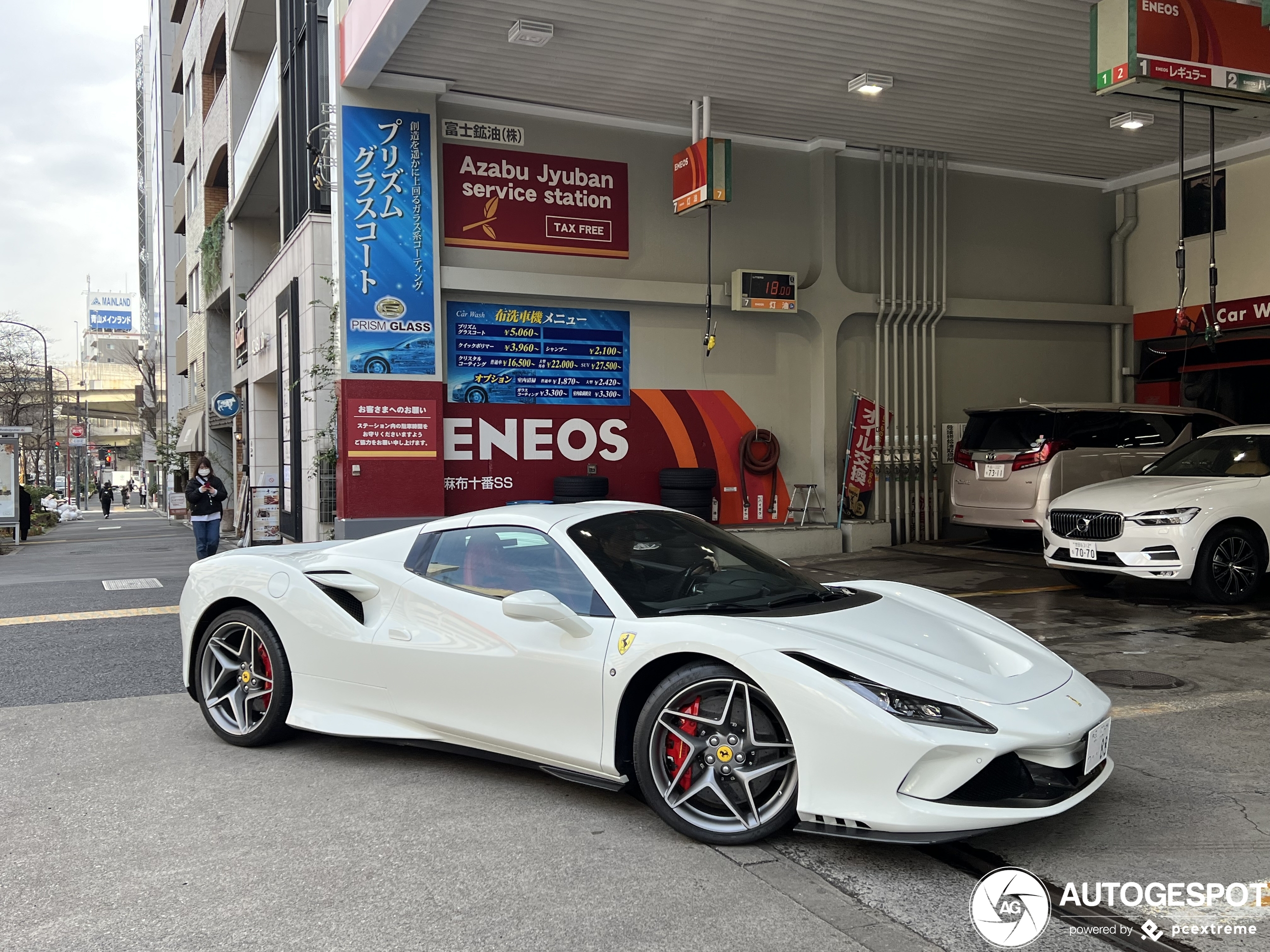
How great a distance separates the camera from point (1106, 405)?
13.0 meters

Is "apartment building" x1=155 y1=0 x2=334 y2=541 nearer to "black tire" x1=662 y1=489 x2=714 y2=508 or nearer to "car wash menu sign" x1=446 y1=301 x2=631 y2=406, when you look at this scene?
"car wash menu sign" x1=446 y1=301 x2=631 y2=406

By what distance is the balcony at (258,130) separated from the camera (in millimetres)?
18734

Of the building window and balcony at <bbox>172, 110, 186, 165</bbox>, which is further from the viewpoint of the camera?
balcony at <bbox>172, 110, 186, 165</bbox>

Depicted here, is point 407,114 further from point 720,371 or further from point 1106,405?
point 1106,405

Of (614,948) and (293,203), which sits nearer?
(614,948)

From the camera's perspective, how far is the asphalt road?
10.3 ft

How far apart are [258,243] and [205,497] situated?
41.7 feet

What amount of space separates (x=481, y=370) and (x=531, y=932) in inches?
425

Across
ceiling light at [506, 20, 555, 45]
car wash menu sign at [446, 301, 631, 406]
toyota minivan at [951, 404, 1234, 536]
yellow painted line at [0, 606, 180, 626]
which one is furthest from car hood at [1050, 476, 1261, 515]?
yellow painted line at [0, 606, 180, 626]

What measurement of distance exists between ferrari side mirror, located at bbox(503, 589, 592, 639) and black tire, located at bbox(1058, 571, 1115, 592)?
794 cm

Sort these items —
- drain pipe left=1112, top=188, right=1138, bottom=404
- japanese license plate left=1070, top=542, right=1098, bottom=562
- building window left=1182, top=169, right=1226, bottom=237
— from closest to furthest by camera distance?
japanese license plate left=1070, top=542, right=1098, bottom=562
building window left=1182, top=169, right=1226, bottom=237
drain pipe left=1112, top=188, right=1138, bottom=404

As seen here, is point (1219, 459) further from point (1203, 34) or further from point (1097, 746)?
point (1097, 746)

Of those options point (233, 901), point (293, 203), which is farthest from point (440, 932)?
point (293, 203)

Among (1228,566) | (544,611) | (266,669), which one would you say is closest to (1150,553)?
(1228,566)
